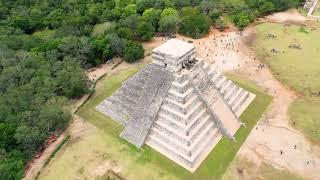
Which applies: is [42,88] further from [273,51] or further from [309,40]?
[309,40]

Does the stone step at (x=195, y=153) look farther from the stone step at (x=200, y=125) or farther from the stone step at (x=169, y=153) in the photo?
the stone step at (x=200, y=125)

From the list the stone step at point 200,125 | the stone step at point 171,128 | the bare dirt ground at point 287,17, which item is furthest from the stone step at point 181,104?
the bare dirt ground at point 287,17

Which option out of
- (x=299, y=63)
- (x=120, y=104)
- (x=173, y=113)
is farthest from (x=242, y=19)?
(x=173, y=113)

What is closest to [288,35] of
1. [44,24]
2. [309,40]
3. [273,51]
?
[309,40]

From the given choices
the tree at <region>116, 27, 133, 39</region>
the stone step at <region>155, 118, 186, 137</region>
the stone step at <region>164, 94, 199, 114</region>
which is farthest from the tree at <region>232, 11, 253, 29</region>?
the stone step at <region>155, 118, 186, 137</region>

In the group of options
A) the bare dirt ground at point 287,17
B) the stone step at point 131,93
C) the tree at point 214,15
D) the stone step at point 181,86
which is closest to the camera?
the stone step at point 181,86

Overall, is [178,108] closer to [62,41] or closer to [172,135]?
[172,135]

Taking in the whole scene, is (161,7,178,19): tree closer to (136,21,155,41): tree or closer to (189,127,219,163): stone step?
(136,21,155,41): tree
